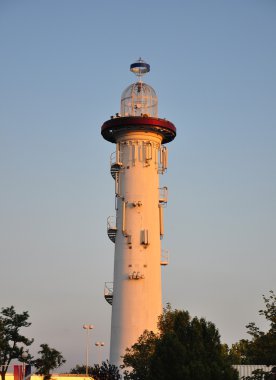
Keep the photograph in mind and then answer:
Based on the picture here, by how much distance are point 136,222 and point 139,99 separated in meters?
11.3

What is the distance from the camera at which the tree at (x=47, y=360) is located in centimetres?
8008

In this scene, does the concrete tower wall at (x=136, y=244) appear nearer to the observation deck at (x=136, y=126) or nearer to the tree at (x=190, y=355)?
the observation deck at (x=136, y=126)

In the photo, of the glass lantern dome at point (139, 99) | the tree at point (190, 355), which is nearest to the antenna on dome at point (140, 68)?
the glass lantern dome at point (139, 99)

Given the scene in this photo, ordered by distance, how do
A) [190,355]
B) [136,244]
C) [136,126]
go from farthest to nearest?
[136,126] → [136,244] → [190,355]

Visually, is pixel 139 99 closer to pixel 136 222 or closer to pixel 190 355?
pixel 136 222

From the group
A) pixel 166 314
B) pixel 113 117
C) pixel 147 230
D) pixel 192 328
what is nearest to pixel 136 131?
pixel 113 117

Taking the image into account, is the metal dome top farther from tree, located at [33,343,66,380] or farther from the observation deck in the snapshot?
tree, located at [33,343,66,380]

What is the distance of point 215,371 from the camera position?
5559 cm

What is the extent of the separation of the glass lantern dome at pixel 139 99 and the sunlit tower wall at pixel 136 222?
0.40ft

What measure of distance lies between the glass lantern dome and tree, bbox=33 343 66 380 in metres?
22.0

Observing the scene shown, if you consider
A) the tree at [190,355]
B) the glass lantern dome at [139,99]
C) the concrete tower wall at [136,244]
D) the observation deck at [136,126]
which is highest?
the glass lantern dome at [139,99]

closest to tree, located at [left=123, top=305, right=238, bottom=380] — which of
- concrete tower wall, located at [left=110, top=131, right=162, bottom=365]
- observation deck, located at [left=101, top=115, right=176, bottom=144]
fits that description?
concrete tower wall, located at [left=110, top=131, right=162, bottom=365]

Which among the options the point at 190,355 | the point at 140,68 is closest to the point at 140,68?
the point at 140,68

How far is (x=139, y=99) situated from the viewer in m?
84.4
